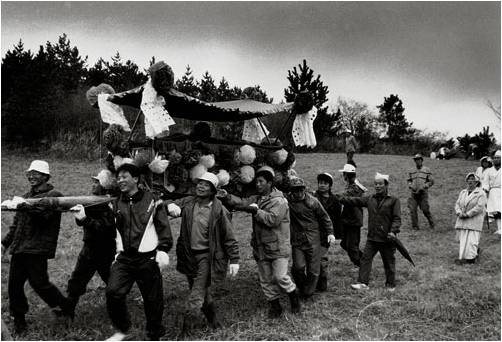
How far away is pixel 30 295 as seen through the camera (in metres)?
6.64

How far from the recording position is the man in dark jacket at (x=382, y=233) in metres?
7.27

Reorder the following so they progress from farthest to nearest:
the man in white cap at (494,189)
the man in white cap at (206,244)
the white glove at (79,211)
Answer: the man in white cap at (494,189) → the man in white cap at (206,244) → the white glove at (79,211)

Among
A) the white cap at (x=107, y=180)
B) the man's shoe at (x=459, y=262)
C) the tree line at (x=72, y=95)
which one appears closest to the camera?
the white cap at (x=107, y=180)

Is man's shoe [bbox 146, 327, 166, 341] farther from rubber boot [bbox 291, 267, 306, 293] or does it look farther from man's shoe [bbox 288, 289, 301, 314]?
rubber boot [bbox 291, 267, 306, 293]

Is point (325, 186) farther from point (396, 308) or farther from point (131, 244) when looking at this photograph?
point (131, 244)

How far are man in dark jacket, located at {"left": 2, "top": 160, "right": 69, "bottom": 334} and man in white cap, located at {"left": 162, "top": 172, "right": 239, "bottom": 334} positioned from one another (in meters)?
1.41

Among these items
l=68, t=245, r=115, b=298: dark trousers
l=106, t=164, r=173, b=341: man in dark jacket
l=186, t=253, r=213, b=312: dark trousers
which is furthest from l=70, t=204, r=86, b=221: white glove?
l=186, t=253, r=213, b=312: dark trousers

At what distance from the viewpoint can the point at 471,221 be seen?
9289 mm

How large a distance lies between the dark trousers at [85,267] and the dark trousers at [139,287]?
39.3 inches

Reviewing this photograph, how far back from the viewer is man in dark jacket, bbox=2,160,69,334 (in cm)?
513

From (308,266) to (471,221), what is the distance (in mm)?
4401

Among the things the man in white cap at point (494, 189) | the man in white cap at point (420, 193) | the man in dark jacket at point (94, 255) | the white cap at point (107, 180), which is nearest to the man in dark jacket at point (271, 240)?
the white cap at point (107, 180)

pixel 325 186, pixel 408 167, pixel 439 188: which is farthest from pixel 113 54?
pixel 325 186

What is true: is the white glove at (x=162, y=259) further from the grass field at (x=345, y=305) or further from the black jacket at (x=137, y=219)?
the grass field at (x=345, y=305)
